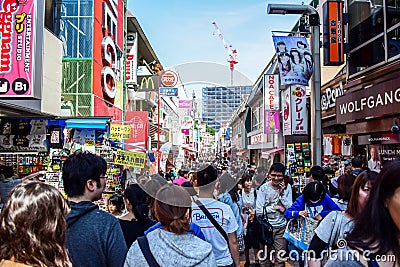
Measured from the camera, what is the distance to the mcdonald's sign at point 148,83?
23666 millimetres

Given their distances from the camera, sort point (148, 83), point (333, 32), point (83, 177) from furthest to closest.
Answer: point (148, 83), point (333, 32), point (83, 177)

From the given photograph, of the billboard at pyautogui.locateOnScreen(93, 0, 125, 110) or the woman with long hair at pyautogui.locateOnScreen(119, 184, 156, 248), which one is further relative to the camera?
the billboard at pyautogui.locateOnScreen(93, 0, 125, 110)

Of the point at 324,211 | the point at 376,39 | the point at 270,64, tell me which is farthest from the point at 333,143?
the point at 270,64

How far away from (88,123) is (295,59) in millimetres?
5897

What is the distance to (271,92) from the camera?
21.5 meters

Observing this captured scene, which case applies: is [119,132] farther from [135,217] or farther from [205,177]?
[135,217]

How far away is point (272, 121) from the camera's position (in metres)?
21.9

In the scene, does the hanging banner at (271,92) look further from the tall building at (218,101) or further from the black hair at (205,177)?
the black hair at (205,177)

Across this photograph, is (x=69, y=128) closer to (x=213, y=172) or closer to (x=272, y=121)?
(x=213, y=172)

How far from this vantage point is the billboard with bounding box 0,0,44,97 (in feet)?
31.4

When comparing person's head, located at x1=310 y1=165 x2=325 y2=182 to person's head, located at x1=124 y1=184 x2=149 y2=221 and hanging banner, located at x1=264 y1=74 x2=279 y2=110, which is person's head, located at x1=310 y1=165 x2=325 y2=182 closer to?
person's head, located at x1=124 y1=184 x2=149 y2=221

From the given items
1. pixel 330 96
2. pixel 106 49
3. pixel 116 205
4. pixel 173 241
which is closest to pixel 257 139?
pixel 330 96

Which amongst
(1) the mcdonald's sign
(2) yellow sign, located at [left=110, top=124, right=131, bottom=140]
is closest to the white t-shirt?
(2) yellow sign, located at [left=110, top=124, right=131, bottom=140]

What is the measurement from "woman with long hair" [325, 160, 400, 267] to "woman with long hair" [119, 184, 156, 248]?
2400 millimetres
